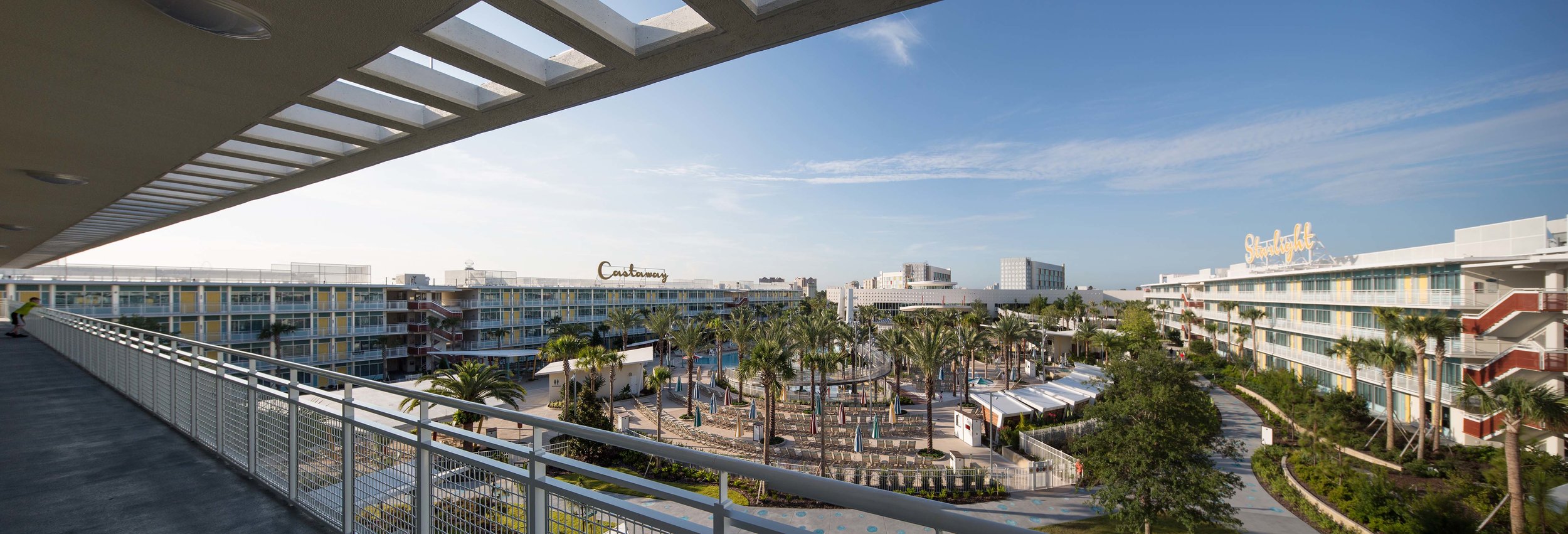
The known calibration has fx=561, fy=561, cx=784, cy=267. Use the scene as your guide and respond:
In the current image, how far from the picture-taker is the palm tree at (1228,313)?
46.9 metres

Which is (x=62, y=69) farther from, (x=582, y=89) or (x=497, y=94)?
(x=582, y=89)

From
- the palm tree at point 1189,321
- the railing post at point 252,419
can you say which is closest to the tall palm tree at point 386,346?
the railing post at point 252,419

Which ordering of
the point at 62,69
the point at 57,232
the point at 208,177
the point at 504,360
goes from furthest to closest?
1. the point at 504,360
2. the point at 57,232
3. the point at 208,177
4. the point at 62,69

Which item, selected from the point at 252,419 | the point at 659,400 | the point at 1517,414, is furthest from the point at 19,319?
the point at 1517,414

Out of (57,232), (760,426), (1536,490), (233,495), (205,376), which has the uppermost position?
(57,232)

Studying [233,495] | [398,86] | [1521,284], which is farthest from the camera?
[1521,284]

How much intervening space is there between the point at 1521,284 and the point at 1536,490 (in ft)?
52.2

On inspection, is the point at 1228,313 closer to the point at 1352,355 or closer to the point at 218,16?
the point at 1352,355

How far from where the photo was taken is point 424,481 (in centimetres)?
389

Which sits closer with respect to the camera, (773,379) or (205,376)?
(205,376)

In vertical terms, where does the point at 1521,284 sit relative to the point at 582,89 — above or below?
below

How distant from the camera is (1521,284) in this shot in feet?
78.5

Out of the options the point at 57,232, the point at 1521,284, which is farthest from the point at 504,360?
the point at 1521,284

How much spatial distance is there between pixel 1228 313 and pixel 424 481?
60450 millimetres
